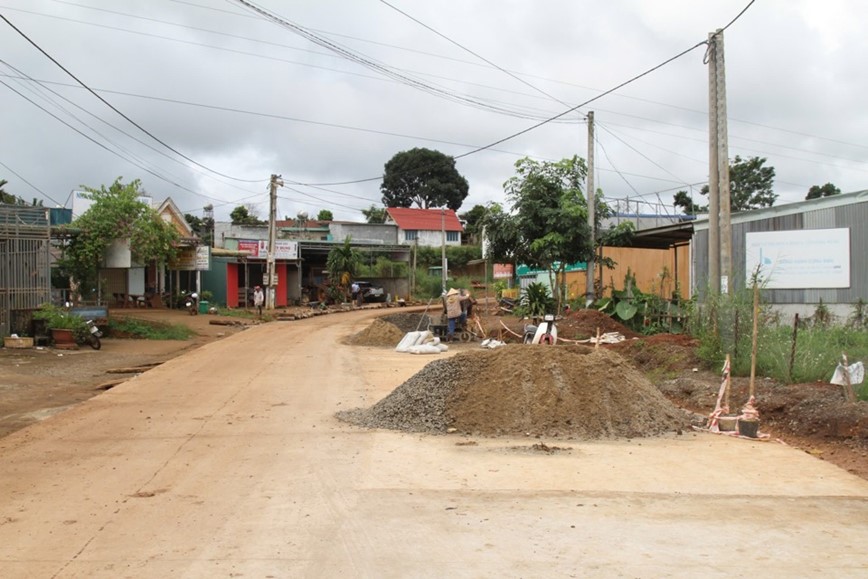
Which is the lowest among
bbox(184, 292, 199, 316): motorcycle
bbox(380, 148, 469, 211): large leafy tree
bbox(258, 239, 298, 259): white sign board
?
bbox(184, 292, 199, 316): motorcycle

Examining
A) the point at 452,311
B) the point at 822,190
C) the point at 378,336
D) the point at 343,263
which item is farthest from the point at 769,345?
the point at 822,190

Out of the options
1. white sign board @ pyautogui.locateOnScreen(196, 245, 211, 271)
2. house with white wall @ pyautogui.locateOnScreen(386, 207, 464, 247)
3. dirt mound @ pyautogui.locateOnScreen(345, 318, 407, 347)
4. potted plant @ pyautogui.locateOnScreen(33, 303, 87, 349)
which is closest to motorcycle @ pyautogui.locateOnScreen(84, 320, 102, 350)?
potted plant @ pyautogui.locateOnScreen(33, 303, 87, 349)

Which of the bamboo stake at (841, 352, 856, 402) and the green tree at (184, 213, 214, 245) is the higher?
the green tree at (184, 213, 214, 245)

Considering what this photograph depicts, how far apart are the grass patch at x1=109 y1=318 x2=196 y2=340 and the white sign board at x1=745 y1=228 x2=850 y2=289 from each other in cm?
1911

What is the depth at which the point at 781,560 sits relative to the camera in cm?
527

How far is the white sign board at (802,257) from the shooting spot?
67.1ft

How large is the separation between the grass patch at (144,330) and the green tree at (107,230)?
3259 mm

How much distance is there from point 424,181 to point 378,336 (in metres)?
66.5

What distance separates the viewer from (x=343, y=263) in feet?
149

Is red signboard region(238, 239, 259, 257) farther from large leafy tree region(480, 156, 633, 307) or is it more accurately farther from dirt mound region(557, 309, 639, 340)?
dirt mound region(557, 309, 639, 340)

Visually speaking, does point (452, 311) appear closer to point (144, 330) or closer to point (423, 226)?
point (144, 330)

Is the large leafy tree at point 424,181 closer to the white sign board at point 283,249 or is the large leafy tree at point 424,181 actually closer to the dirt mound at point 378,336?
the white sign board at point 283,249

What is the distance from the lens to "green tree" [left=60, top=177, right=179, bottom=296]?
26875 mm

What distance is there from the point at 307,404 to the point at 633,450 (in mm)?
5777
